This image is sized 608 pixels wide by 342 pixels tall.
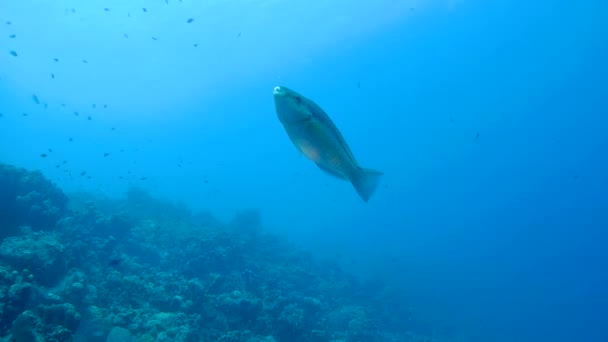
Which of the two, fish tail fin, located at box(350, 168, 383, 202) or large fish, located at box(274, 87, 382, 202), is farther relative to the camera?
fish tail fin, located at box(350, 168, 383, 202)

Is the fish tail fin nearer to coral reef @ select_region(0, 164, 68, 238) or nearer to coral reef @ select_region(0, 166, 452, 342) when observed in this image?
coral reef @ select_region(0, 166, 452, 342)

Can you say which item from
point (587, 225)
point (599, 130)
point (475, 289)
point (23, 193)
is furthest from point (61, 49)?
point (599, 130)

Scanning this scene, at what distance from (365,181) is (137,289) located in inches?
385

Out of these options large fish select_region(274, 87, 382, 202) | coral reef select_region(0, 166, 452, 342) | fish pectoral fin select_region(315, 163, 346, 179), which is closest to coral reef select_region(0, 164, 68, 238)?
coral reef select_region(0, 166, 452, 342)

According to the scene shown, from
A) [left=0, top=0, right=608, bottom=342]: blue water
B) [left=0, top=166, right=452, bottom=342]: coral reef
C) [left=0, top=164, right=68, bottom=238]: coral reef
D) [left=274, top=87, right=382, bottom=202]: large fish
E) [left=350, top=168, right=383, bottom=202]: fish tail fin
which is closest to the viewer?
[left=274, top=87, right=382, bottom=202]: large fish

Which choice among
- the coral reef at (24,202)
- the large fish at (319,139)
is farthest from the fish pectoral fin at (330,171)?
the coral reef at (24,202)

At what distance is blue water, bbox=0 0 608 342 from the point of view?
171ft

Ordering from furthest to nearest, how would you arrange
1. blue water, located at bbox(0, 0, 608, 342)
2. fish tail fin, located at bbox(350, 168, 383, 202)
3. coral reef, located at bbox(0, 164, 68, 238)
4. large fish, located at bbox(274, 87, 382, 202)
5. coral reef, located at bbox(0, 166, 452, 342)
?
blue water, located at bbox(0, 0, 608, 342), coral reef, located at bbox(0, 164, 68, 238), coral reef, located at bbox(0, 166, 452, 342), fish tail fin, located at bbox(350, 168, 383, 202), large fish, located at bbox(274, 87, 382, 202)

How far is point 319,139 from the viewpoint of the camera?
178cm

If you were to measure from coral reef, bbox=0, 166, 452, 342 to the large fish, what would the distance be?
715 centimetres

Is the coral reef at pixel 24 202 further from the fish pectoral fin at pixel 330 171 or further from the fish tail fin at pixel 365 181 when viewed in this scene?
the fish tail fin at pixel 365 181

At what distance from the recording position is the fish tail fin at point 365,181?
1935 millimetres

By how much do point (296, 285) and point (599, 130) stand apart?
19623cm

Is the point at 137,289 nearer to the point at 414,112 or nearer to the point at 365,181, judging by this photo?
the point at 365,181
